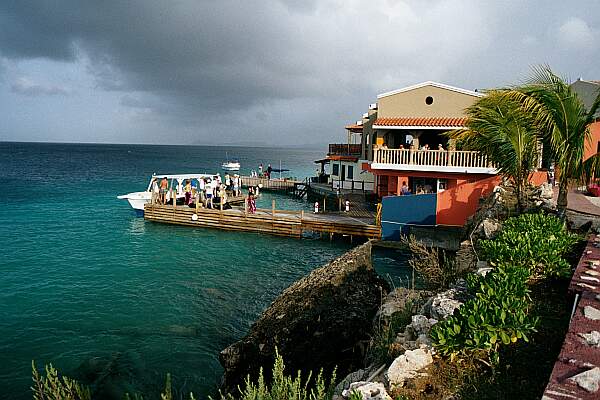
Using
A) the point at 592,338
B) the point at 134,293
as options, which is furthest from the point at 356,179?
the point at 592,338

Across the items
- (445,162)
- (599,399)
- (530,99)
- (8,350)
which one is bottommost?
(8,350)

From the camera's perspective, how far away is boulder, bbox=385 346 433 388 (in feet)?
14.2

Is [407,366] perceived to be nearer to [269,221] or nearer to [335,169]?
[269,221]

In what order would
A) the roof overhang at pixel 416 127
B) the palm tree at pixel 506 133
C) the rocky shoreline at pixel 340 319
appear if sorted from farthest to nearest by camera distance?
the roof overhang at pixel 416 127 → the palm tree at pixel 506 133 → the rocky shoreline at pixel 340 319

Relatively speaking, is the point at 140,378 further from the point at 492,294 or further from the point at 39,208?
the point at 39,208

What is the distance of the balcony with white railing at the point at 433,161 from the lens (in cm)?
2258

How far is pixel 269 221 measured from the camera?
26.5 metres

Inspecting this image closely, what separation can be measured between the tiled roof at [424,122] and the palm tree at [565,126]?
527 inches

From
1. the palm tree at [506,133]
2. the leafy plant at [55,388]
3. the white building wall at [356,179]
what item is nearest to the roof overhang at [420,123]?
the white building wall at [356,179]

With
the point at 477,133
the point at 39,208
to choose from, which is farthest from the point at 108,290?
the point at 39,208

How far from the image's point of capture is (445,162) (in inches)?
908

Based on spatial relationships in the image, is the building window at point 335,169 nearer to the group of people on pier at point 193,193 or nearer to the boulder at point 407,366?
the group of people on pier at point 193,193

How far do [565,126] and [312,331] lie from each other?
7.98 m

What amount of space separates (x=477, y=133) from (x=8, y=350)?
16.0 meters
